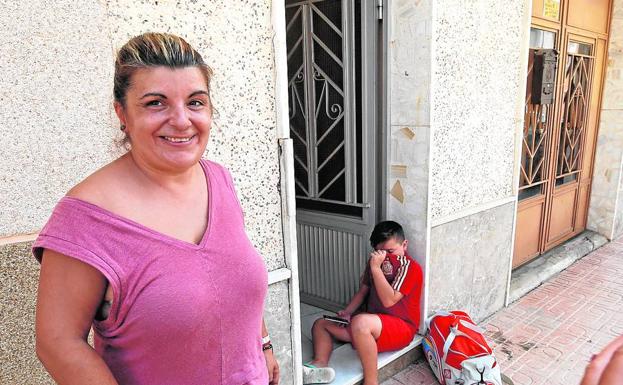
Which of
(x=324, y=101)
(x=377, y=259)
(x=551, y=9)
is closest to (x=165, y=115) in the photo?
(x=377, y=259)

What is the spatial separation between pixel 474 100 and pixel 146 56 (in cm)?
288

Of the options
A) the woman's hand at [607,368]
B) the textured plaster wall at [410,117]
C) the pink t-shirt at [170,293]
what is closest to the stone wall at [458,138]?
the textured plaster wall at [410,117]

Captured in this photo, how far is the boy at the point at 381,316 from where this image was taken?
2816 mm

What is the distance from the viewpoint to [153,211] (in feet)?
3.71

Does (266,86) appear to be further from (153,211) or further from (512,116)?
(512,116)

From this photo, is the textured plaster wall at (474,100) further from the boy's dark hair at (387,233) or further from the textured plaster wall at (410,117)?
the boy's dark hair at (387,233)

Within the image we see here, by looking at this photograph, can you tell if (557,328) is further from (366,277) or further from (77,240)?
(77,240)

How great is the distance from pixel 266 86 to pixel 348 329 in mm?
1763

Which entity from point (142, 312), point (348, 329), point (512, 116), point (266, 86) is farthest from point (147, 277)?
point (512, 116)

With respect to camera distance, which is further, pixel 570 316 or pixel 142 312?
pixel 570 316

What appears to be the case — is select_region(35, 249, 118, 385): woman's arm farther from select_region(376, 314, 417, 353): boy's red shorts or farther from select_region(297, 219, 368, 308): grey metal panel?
select_region(297, 219, 368, 308): grey metal panel

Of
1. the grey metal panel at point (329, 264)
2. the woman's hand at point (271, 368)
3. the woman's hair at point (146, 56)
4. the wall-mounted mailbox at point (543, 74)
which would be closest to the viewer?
the woman's hair at point (146, 56)

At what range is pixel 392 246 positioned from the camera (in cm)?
294

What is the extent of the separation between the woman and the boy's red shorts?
1.79m
